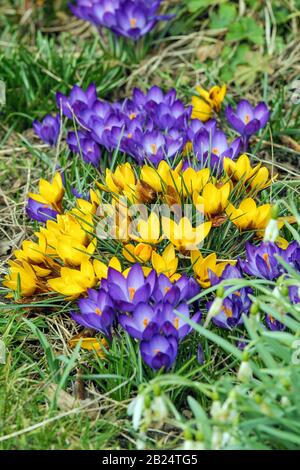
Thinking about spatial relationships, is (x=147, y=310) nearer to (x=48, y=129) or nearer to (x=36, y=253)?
(x=36, y=253)

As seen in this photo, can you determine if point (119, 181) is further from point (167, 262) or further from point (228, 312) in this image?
point (228, 312)

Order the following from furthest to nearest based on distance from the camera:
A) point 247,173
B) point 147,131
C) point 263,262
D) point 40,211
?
point 147,131 → point 40,211 → point 247,173 → point 263,262

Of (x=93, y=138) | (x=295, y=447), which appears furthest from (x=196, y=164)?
(x=295, y=447)

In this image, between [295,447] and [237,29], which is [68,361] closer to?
[295,447]

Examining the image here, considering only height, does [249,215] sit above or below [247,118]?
below

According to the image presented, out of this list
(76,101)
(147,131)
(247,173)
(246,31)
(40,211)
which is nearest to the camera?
(247,173)

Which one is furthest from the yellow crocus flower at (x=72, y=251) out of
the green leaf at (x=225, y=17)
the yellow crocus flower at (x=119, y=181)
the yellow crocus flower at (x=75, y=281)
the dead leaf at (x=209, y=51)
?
the green leaf at (x=225, y=17)

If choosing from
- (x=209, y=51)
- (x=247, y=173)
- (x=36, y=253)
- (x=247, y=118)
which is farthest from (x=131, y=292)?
(x=209, y=51)

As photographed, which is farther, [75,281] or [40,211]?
[40,211]

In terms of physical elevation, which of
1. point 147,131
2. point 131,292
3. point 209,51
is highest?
point 209,51
